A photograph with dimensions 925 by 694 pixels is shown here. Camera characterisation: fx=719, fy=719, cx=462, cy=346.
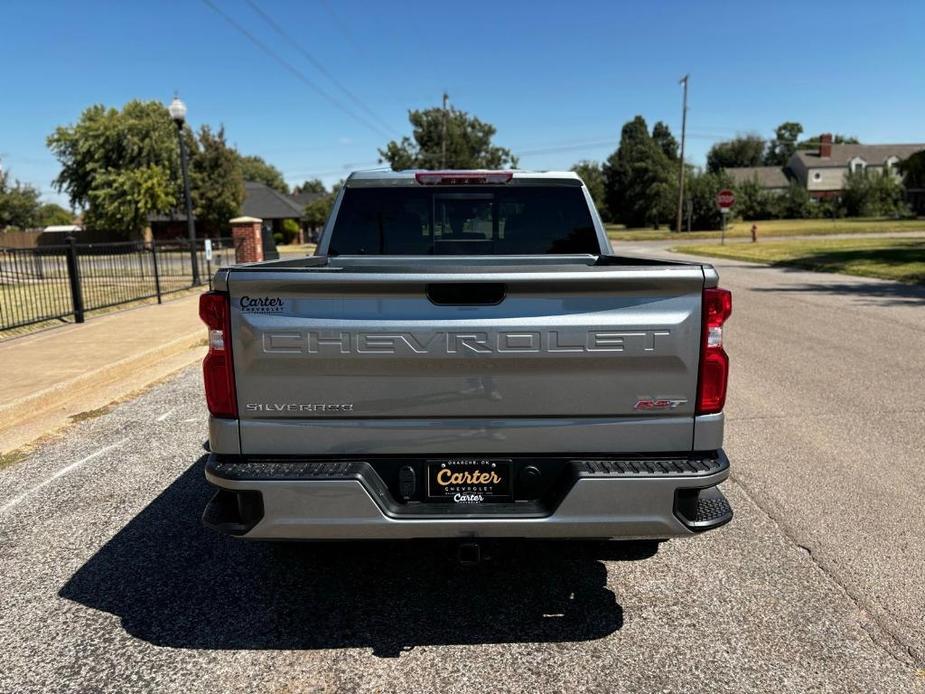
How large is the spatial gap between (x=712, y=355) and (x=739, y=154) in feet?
446

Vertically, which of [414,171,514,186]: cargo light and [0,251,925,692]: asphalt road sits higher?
[414,171,514,186]: cargo light

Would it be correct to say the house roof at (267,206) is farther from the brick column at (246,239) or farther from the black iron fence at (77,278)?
the black iron fence at (77,278)

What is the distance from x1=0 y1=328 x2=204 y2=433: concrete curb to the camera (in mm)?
6824

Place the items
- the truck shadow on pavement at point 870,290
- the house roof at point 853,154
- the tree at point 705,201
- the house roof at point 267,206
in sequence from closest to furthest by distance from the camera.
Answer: the truck shadow on pavement at point 870,290 < the house roof at point 267,206 < the tree at point 705,201 < the house roof at point 853,154

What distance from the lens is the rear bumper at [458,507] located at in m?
2.89

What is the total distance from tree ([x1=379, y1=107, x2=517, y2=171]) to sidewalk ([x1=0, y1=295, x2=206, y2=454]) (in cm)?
4861

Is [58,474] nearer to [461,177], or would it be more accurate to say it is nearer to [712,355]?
[461,177]

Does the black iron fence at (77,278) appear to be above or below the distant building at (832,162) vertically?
below

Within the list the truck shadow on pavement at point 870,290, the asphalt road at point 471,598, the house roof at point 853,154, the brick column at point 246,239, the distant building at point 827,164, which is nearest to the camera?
the asphalt road at point 471,598

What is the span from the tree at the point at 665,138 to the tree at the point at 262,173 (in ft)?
213

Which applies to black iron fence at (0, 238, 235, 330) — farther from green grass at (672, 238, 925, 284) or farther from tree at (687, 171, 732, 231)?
tree at (687, 171, 732, 231)

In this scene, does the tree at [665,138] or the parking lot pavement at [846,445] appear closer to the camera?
the parking lot pavement at [846,445]

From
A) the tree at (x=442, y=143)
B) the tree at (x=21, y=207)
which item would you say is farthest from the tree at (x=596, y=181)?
the tree at (x=21, y=207)

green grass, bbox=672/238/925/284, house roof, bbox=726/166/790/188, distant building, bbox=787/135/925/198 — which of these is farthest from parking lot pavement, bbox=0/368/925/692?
distant building, bbox=787/135/925/198
